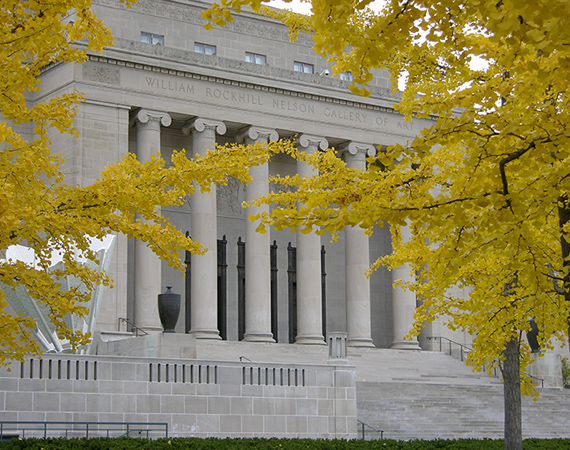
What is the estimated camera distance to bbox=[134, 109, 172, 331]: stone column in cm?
4169

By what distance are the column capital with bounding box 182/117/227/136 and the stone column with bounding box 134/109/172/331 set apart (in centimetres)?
137

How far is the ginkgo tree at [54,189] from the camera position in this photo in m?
13.9

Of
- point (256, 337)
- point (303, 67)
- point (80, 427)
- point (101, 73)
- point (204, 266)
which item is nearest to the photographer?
point (80, 427)

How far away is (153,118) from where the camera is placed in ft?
143

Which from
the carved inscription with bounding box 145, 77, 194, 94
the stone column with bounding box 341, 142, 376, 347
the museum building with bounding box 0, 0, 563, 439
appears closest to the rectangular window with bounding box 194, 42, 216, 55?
the museum building with bounding box 0, 0, 563, 439

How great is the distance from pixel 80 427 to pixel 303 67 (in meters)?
33.7

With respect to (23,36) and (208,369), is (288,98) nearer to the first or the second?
(208,369)

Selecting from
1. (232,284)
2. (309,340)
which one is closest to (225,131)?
(232,284)

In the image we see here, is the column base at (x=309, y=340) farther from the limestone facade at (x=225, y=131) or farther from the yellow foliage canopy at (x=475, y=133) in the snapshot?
the yellow foliage canopy at (x=475, y=133)

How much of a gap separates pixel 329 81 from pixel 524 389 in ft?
95.0

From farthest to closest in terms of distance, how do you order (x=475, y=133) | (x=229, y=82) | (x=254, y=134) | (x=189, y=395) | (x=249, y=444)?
(x=254, y=134), (x=229, y=82), (x=189, y=395), (x=249, y=444), (x=475, y=133)

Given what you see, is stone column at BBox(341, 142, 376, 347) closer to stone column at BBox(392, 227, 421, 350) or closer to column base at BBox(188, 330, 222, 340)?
stone column at BBox(392, 227, 421, 350)

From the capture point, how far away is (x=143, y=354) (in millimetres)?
30672

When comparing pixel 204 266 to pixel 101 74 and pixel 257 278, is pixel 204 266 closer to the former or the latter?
pixel 257 278
